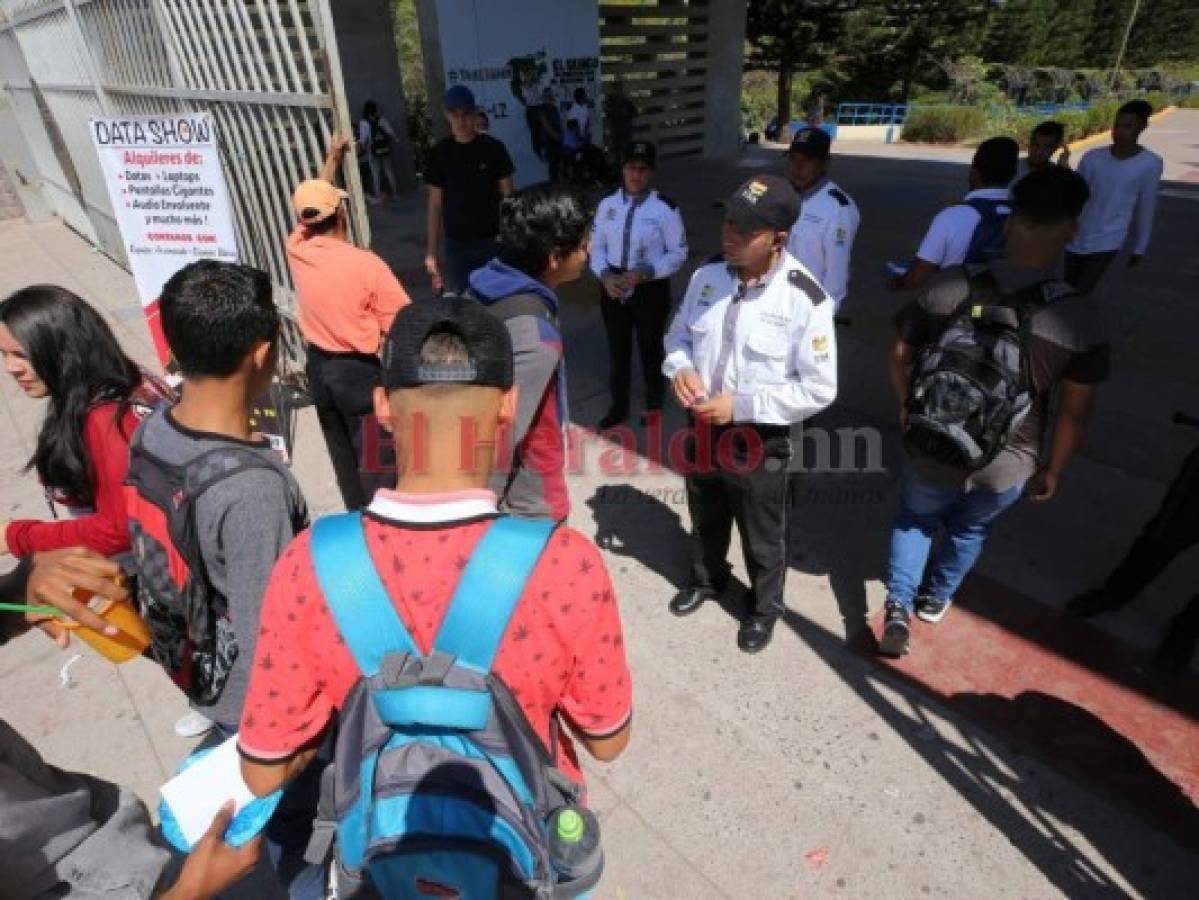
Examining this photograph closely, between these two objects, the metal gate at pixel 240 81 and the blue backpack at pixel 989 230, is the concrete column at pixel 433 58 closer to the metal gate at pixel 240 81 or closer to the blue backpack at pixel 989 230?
the metal gate at pixel 240 81

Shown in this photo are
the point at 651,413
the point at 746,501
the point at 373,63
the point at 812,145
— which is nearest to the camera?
the point at 746,501

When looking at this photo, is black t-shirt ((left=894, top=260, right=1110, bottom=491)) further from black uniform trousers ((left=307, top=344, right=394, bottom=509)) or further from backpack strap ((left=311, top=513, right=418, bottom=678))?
black uniform trousers ((left=307, top=344, right=394, bottom=509))

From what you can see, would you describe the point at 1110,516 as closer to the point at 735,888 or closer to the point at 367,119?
the point at 735,888

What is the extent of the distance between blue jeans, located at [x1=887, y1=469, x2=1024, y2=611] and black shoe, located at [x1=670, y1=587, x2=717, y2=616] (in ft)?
2.68

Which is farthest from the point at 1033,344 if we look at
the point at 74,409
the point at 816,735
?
the point at 74,409

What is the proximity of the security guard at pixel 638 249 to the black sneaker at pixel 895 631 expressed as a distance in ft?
7.58

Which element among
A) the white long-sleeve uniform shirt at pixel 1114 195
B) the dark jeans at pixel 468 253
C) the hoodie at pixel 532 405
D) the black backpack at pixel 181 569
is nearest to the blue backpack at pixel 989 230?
the white long-sleeve uniform shirt at pixel 1114 195

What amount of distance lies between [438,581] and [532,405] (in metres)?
1.12

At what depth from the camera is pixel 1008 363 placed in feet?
7.54

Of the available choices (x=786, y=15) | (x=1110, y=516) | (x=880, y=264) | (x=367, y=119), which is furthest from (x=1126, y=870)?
(x=786, y=15)

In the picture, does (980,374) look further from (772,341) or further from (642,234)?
(642,234)

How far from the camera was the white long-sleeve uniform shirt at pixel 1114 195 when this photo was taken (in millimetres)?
5117

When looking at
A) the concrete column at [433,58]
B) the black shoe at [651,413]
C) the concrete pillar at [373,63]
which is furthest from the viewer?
the concrete pillar at [373,63]

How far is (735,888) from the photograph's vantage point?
218 centimetres
